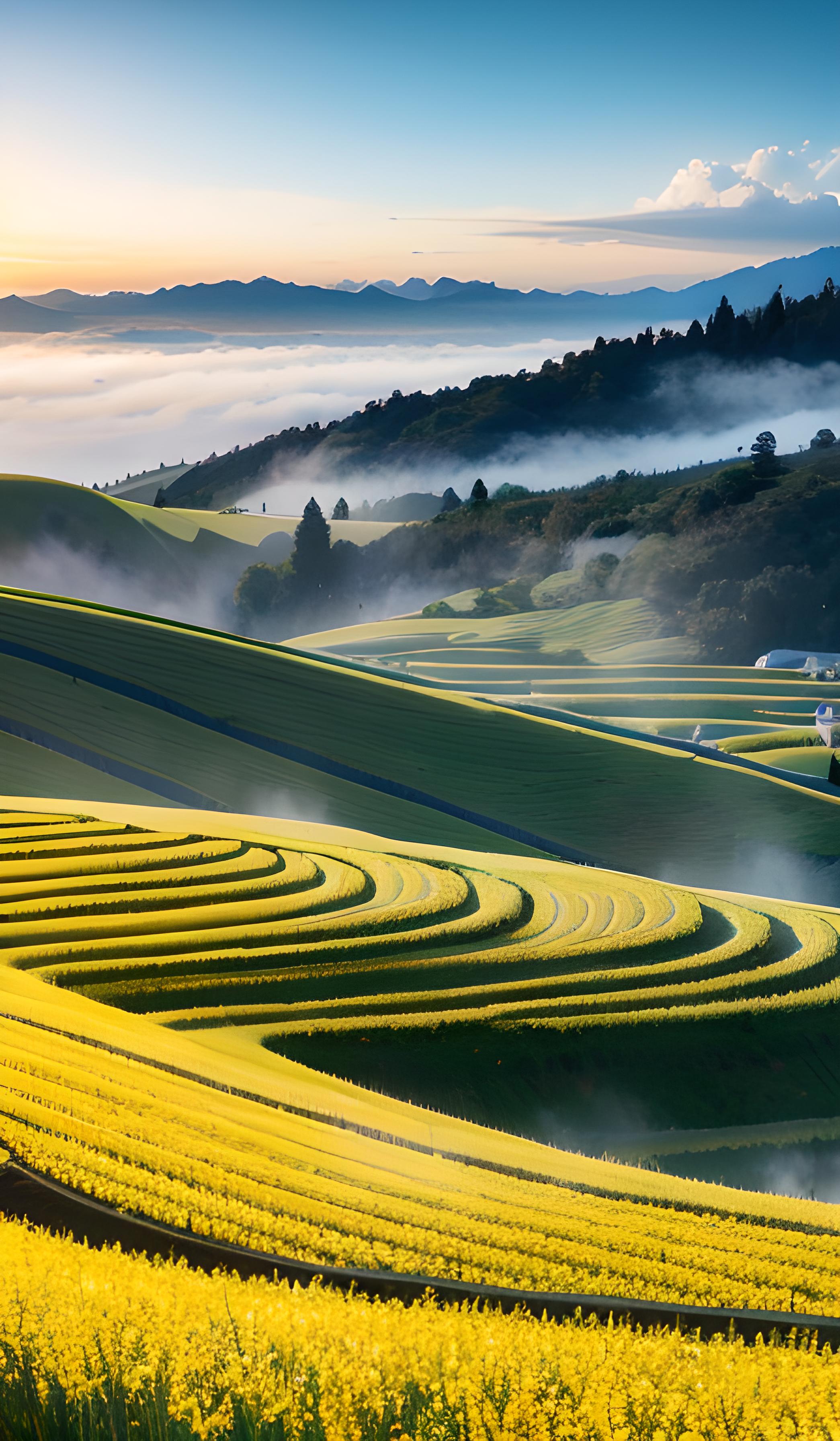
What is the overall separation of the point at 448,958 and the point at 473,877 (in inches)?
237

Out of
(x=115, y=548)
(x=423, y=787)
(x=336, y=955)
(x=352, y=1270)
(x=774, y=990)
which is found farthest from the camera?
(x=115, y=548)

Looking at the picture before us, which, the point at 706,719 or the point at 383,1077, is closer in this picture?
the point at 383,1077

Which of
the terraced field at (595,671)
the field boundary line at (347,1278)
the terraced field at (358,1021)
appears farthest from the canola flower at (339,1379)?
the terraced field at (595,671)

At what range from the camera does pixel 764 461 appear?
19612 centimetres

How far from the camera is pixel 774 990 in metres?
25.3

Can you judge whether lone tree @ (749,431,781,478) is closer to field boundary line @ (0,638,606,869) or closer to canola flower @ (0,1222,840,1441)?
field boundary line @ (0,638,606,869)

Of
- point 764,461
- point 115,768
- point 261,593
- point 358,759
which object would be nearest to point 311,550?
point 261,593

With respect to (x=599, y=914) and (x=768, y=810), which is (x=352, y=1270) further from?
(x=768, y=810)

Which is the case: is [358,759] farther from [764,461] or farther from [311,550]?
[764,461]

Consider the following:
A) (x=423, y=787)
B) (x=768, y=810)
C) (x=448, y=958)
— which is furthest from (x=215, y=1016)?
(x=768, y=810)

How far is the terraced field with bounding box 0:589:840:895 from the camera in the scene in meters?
40.9

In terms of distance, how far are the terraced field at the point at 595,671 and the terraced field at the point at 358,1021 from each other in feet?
86.0

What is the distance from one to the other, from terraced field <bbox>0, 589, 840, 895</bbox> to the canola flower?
31318mm

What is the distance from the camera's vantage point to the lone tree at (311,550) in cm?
17575
